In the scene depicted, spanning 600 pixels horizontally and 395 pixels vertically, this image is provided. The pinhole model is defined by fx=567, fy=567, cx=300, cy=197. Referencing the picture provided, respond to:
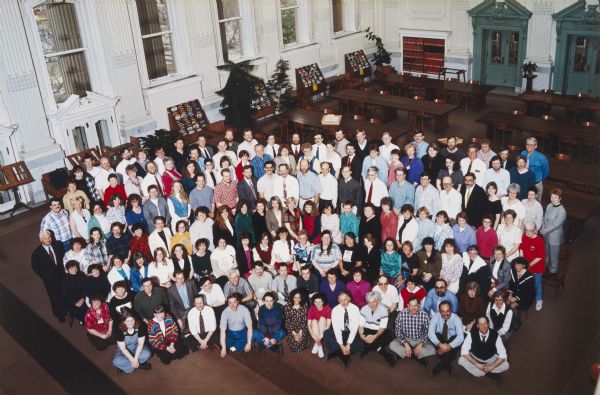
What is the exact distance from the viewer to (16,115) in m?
11.1

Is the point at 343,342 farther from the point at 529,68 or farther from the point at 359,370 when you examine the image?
the point at 529,68

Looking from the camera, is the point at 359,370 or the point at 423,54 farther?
the point at 423,54

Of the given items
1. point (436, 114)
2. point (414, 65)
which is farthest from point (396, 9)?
A: point (436, 114)

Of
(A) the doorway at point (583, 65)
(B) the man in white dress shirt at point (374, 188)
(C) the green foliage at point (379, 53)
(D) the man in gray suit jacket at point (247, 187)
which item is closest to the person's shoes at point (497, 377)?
(B) the man in white dress shirt at point (374, 188)

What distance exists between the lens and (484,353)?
20.7 feet

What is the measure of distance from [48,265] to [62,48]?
6032mm

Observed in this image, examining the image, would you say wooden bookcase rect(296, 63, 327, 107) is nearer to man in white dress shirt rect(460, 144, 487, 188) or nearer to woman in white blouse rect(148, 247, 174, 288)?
man in white dress shirt rect(460, 144, 487, 188)

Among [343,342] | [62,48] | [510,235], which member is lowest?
[343,342]

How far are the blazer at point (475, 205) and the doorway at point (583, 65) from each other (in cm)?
925

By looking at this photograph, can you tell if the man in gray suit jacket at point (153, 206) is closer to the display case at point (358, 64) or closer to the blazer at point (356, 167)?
the blazer at point (356, 167)

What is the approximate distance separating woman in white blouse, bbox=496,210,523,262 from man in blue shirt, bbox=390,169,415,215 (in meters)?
1.36

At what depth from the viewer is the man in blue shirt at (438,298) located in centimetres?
667

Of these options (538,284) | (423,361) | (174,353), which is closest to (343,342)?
(423,361)

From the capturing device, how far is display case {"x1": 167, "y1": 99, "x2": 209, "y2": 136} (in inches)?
547
